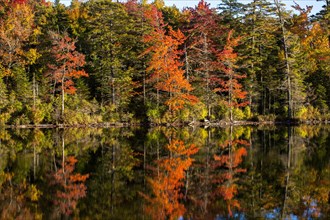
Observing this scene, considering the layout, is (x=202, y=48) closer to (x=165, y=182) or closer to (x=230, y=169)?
(x=230, y=169)

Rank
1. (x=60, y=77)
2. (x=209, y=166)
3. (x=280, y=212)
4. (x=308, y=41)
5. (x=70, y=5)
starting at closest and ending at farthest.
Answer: (x=280, y=212) < (x=209, y=166) < (x=60, y=77) < (x=308, y=41) < (x=70, y=5)

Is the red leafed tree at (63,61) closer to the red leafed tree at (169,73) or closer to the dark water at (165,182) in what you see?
the red leafed tree at (169,73)

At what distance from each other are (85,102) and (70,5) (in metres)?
34.5

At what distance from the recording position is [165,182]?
13398 millimetres

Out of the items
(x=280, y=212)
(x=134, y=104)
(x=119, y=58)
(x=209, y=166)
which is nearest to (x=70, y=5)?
(x=119, y=58)

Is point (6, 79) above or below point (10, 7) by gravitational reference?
below

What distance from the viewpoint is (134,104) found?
4434 cm

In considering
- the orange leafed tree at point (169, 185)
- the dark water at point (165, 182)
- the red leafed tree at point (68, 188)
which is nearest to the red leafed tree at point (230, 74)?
the dark water at point (165, 182)

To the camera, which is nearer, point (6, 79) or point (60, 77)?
point (60, 77)

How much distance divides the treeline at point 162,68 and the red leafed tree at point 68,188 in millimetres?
23378

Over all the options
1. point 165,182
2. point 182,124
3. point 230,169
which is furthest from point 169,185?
point 182,124

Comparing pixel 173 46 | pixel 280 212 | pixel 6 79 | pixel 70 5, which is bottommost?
pixel 280 212

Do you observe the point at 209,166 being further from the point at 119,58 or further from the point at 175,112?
the point at 119,58

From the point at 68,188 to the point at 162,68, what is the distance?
29.4 meters
